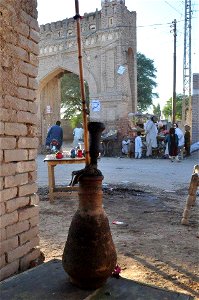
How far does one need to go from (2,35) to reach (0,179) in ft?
3.45

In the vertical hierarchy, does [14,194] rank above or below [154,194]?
above

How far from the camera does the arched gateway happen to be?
19.7 meters

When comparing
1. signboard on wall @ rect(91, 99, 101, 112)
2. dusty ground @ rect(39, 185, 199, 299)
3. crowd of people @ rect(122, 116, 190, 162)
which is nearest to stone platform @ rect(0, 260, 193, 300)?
dusty ground @ rect(39, 185, 199, 299)

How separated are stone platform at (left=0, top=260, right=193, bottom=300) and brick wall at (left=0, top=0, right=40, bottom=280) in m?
0.29

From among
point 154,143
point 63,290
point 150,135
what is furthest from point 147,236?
point 154,143

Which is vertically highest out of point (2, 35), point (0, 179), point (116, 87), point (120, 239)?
point (116, 87)

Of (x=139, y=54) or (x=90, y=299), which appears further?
(x=139, y=54)

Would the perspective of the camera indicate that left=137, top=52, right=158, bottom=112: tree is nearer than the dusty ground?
No

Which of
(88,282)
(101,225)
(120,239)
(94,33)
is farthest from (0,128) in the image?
(94,33)

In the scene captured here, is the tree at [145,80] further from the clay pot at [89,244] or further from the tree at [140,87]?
the clay pot at [89,244]

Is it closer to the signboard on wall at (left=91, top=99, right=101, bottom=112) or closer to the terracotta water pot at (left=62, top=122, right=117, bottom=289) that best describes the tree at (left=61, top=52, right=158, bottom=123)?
the signboard on wall at (left=91, top=99, right=101, bottom=112)

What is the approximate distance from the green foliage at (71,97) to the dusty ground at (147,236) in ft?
99.3

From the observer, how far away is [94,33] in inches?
802

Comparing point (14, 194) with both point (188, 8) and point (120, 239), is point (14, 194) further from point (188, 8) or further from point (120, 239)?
point (188, 8)
